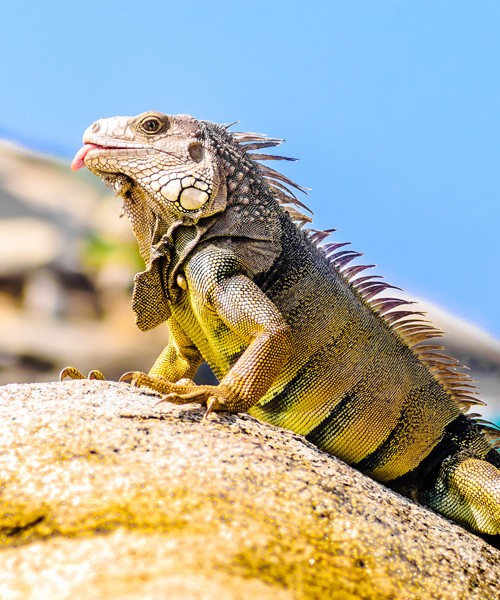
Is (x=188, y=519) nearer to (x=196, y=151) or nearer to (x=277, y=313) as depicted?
(x=277, y=313)

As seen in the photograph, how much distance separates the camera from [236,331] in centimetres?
330

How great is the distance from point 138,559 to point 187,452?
70 cm

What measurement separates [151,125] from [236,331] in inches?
54.2

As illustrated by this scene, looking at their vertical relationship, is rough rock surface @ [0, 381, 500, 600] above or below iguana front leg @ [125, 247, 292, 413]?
below

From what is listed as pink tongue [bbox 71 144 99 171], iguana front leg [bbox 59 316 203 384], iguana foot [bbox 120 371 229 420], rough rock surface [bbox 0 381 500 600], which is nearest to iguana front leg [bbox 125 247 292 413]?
iguana foot [bbox 120 371 229 420]

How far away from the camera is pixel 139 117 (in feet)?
12.0

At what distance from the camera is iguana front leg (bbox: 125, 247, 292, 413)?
9.70ft

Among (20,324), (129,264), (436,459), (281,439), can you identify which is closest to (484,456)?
(436,459)

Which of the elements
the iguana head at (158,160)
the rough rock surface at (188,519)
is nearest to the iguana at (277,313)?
the iguana head at (158,160)

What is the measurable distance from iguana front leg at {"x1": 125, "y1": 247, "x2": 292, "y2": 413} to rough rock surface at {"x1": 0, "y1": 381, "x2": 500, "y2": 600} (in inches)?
5.5

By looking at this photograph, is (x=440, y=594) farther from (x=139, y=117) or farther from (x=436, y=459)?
(x=139, y=117)

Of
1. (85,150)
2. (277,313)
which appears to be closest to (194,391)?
(277,313)

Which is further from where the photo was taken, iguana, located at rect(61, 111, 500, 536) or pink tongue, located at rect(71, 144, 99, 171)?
pink tongue, located at rect(71, 144, 99, 171)

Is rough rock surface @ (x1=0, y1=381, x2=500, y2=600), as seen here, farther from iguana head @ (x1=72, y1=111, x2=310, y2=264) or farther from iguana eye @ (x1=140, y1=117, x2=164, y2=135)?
iguana eye @ (x1=140, y1=117, x2=164, y2=135)
